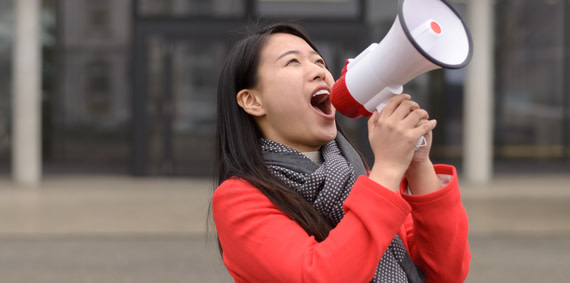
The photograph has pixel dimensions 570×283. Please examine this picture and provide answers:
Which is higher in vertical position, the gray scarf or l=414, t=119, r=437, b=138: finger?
l=414, t=119, r=437, b=138: finger

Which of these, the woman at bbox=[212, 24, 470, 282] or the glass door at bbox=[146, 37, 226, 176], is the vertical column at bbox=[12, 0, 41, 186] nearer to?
the glass door at bbox=[146, 37, 226, 176]

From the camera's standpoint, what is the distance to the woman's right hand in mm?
1320

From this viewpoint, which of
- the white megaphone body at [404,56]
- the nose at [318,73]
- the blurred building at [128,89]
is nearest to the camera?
the white megaphone body at [404,56]

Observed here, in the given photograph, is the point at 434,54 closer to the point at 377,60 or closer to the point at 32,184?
the point at 377,60

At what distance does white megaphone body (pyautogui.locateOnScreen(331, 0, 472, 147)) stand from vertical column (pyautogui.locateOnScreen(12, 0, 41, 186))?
11.8m

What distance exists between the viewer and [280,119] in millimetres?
1596

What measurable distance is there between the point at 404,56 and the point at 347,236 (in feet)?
1.21

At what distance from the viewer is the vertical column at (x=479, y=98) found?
40.5 feet

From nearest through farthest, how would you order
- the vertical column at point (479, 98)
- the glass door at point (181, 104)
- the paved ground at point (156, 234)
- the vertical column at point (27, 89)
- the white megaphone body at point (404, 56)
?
the white megaphone body at point (404, 56) < the paved ground at point (156, 234) < the vertical column at point (27, 89) < the vertical column at point (479, 98) < the glass door at point (181, 104)

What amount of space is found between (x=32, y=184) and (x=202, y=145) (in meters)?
3.20

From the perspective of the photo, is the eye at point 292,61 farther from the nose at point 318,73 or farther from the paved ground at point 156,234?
the paved ground at point 156,234

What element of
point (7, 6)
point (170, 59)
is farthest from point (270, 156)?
point (7, 6)

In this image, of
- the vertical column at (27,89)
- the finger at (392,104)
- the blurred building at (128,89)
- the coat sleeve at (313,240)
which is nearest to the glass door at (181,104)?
the blurred building at (128,89)

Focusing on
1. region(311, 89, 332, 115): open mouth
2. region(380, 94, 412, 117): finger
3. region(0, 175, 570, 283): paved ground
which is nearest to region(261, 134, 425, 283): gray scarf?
region(311, 89, 332, 115): open mouth
